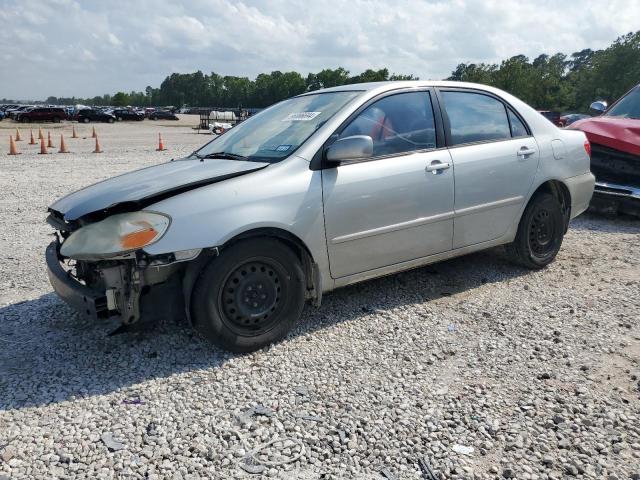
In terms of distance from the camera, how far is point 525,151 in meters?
4.88

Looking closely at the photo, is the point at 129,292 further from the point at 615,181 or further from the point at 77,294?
the point at 615,181

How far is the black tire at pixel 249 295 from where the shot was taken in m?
3.33

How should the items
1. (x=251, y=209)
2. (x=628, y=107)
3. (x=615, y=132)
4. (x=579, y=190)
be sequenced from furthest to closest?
(x=628, y=107), (x=615, y=132), (x=579, y=190), (x=251, y=209)

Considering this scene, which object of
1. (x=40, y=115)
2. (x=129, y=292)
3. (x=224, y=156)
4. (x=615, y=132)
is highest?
(x=40, y=115)

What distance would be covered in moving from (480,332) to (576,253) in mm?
2619

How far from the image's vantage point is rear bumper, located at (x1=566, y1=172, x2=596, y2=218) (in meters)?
5.31

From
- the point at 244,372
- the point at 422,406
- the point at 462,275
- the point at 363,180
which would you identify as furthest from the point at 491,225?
the point at 244,372

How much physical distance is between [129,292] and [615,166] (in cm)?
669

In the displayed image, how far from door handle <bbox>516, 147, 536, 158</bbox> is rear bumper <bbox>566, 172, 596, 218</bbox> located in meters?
0.59

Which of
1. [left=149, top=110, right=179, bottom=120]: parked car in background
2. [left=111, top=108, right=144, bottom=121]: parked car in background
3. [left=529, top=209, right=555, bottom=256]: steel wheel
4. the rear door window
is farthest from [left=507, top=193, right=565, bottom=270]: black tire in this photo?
[left=149, top=110, right=179, bottom=120]: parked car in background

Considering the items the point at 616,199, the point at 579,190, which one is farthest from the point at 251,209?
the point at 616,199

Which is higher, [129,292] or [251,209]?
[251,209]

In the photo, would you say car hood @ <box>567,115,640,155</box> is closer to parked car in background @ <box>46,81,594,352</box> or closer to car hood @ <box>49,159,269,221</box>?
parked car in background @ <box>46,81,594,352</box>

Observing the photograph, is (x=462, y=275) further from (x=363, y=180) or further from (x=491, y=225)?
(x=363, y=180)
